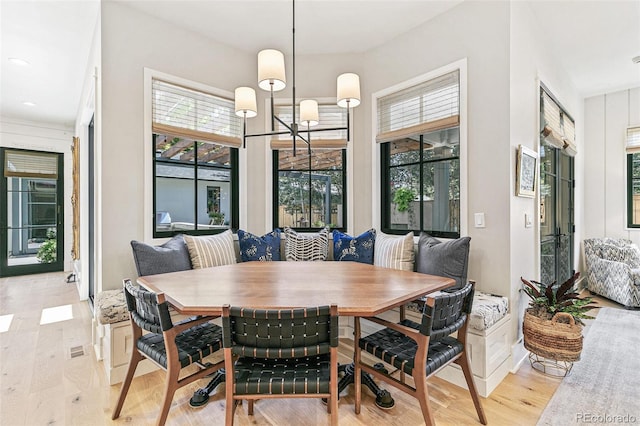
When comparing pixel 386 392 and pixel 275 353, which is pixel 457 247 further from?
pixel 275 353

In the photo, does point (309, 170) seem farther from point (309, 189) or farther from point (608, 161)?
point (608, 161)

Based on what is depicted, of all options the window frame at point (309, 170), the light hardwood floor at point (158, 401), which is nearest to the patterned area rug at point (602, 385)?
the light hardwood floor at point (158, 401)

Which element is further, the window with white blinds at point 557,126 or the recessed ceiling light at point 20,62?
the recessed ceiling light at point 20,62

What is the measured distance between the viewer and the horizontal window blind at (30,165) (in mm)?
5602

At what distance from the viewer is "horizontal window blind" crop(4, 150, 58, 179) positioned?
18.4 feet

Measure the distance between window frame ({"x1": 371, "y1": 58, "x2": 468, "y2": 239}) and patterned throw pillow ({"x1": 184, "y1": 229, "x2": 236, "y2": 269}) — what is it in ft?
5.13

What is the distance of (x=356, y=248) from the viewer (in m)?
3.14

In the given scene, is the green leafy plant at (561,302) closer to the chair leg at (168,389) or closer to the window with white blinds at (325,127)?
the window with white blinds at (325,127)

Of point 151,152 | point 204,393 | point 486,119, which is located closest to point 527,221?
point 486,119

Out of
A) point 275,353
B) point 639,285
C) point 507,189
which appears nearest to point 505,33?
point 507,189

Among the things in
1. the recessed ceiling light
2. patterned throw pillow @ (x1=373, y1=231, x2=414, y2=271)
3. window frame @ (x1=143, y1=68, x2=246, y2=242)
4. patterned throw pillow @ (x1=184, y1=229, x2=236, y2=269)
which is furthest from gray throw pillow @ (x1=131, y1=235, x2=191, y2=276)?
the recessed ceiling light

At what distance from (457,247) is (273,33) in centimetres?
269

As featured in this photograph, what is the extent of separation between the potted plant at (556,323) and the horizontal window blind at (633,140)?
3.60 meters

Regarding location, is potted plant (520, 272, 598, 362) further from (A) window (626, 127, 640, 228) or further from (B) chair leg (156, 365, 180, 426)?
(A) window (626, 127, 640, 228)
